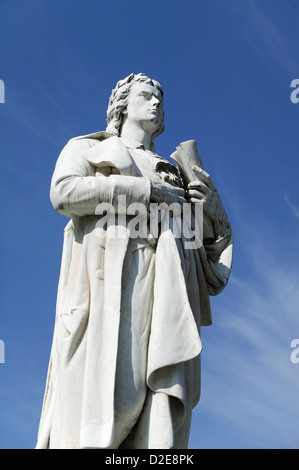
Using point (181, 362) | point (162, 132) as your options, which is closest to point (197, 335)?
point (181, 362)

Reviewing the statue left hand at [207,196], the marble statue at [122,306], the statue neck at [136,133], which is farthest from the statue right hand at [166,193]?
the statue neck at [136,133]

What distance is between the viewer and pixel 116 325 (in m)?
8.05

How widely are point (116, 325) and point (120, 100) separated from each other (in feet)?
10.9

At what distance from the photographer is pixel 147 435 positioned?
25.9ft

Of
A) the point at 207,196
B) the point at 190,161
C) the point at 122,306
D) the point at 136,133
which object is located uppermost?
the point at 136,133

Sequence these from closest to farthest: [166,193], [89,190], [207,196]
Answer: [89,190] → [166,193] → [207,196]

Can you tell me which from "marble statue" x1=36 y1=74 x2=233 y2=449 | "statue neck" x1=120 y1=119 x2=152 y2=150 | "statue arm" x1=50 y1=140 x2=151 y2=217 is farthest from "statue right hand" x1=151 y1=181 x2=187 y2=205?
"statue neck" x1=120 y1=119 x2=152 y2=150

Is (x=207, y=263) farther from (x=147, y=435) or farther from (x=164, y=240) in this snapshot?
(x=147, y=435)

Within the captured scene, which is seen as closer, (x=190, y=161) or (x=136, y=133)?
(x=190, y=161)

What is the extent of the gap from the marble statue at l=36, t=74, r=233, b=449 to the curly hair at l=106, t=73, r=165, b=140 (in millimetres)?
440

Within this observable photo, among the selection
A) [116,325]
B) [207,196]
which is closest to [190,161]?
[207,196]

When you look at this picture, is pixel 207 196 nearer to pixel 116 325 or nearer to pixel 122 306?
pixel 122 306

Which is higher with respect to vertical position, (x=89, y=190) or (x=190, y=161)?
(x=190, y=161)
